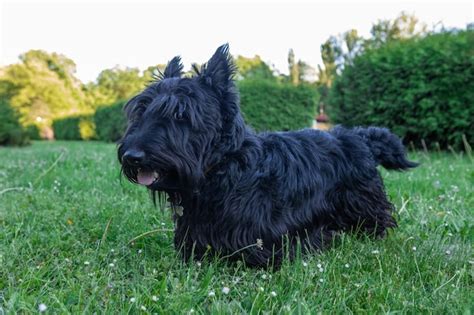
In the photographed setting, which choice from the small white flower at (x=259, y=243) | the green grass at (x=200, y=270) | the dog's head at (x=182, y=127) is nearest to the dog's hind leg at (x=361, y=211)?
the green grass at (x=200, y=270)

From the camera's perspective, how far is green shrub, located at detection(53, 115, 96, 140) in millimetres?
34281

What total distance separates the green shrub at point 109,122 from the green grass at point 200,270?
21.3 meters

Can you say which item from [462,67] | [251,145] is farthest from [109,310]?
[462,67]

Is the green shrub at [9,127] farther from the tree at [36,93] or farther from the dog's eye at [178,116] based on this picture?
the tree at [36,93]

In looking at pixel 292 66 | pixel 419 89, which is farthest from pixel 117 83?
pixel 419 89

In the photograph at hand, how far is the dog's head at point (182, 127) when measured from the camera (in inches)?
87.0

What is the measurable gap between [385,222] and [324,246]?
66 centimetres

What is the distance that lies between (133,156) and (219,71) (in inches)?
31.4

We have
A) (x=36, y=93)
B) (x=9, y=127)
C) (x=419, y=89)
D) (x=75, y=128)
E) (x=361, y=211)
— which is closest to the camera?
(x=361, y=211)

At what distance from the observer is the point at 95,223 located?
3.49 metres

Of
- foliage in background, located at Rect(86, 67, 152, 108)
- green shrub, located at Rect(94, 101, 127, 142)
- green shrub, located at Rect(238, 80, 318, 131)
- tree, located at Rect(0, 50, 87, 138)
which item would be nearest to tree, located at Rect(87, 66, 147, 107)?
foliage in background, located at Rect(86, 67, 152, 108)

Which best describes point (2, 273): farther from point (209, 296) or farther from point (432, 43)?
point (432, 43)

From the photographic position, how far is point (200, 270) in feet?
7.82

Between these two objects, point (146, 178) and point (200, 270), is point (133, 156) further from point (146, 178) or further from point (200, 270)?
point (200, 270)
